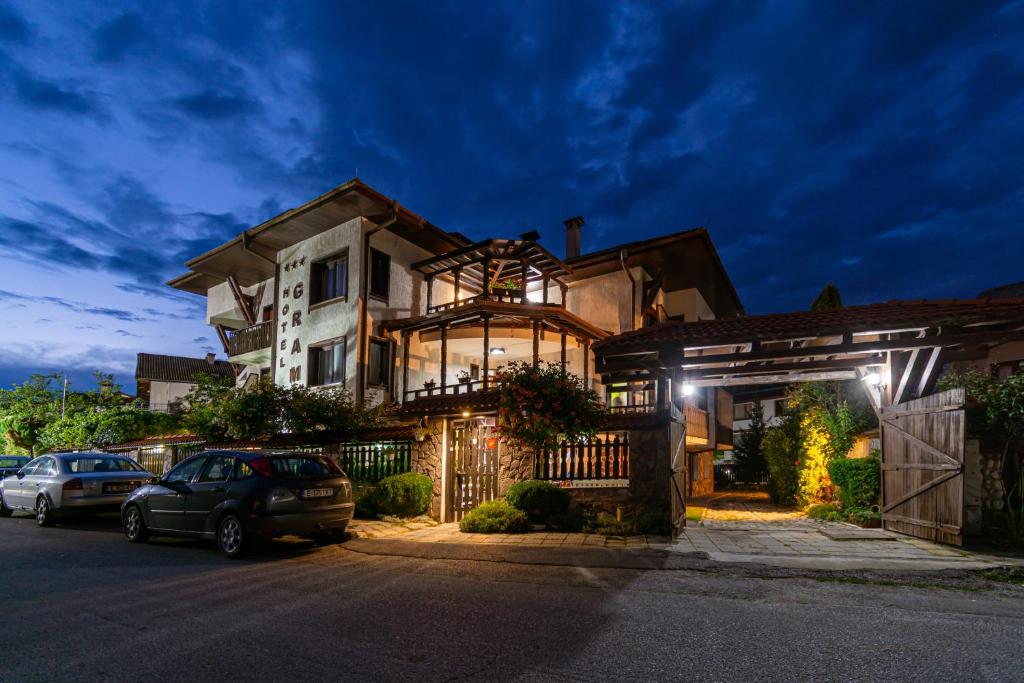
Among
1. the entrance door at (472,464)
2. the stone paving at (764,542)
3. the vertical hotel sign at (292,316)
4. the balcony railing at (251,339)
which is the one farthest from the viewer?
the balcony railing at (251,339)

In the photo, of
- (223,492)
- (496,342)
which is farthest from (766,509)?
(223,492)

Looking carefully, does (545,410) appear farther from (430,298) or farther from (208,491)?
(430,298)

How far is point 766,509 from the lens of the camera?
17188 mm

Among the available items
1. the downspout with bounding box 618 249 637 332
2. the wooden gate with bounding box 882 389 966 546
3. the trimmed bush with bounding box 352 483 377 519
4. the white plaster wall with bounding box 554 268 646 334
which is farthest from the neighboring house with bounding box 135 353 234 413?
the wooden gate with bounding box 882 389 966 546

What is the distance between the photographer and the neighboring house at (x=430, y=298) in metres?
20.4

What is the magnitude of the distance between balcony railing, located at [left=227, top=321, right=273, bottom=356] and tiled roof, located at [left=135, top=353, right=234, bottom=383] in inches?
1383

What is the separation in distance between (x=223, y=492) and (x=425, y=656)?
626 centimetres

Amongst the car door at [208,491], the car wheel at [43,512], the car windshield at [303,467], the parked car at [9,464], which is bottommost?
the car wheel at [43,512]

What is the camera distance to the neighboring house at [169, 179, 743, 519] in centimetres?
2042

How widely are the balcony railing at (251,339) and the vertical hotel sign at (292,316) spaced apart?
1161 mm

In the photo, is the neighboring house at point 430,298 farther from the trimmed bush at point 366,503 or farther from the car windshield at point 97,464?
the car windshield at point 97,464

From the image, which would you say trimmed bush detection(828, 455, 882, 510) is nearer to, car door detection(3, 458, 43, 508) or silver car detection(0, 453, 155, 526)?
silver car detection(0, 453, 155, 526)

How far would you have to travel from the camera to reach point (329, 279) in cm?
2292

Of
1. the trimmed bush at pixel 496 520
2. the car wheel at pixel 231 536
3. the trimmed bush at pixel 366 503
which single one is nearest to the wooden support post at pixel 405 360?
the trimmed bush at pixel 366 503
